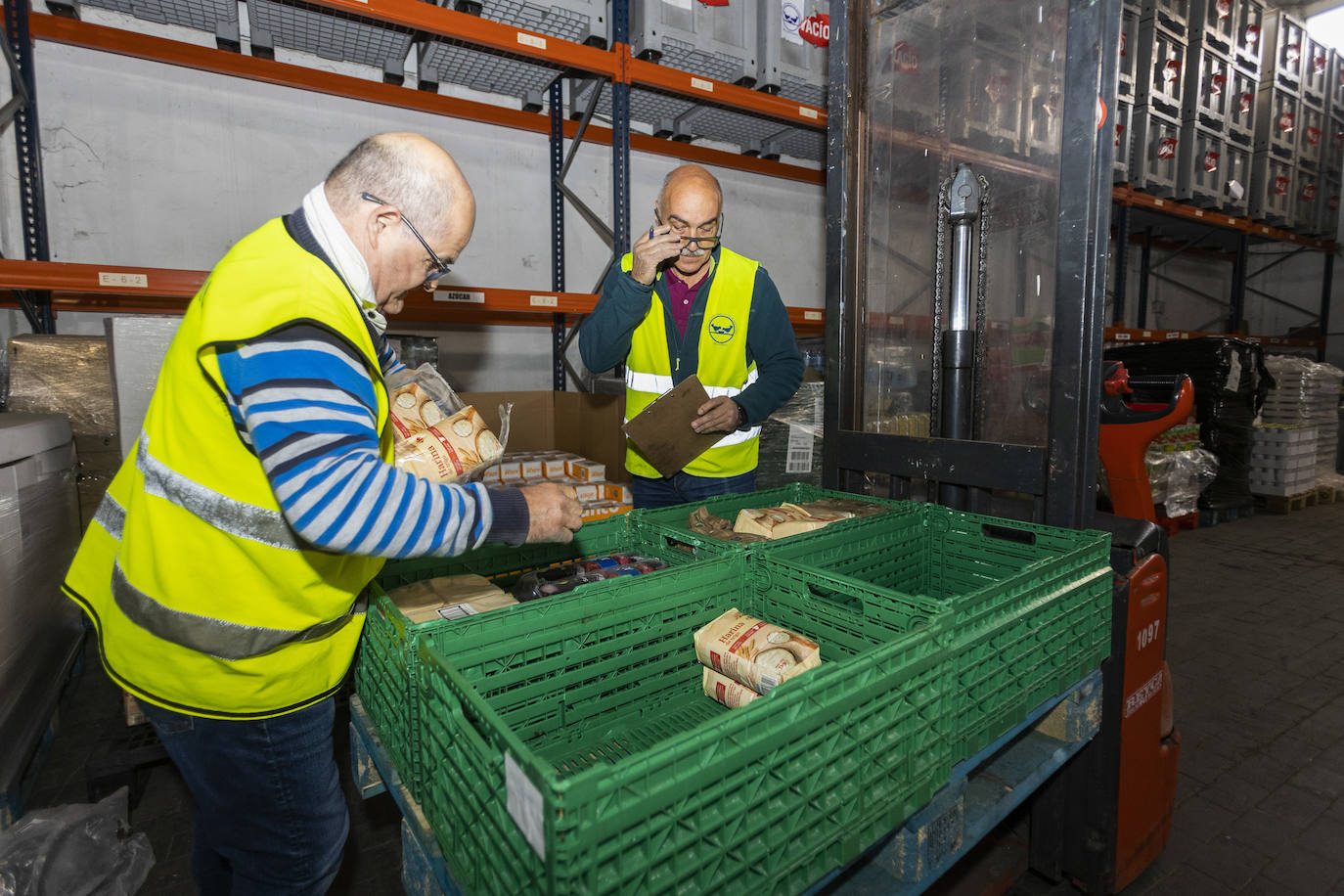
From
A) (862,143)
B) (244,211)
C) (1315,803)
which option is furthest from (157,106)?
(1315,803)

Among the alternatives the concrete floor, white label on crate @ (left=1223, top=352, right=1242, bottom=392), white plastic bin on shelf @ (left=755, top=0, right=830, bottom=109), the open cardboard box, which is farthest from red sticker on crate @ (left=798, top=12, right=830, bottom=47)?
white label on crate @ (left=1223, top=352, right=1242, bottom=392)

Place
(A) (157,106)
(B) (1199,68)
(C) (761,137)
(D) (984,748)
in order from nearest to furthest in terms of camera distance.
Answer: (D) (984,748) < (A) (157,106) < (C) (761,137) < (B) (1199,68)

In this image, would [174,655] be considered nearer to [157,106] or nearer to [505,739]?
[505,739]

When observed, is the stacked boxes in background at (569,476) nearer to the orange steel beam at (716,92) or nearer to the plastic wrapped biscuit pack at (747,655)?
the plastic wrapped biscuit pack at (747,655)

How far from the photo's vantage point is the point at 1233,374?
20.5ft

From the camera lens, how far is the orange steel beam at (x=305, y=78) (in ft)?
12.4

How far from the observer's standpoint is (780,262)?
22.1 feet

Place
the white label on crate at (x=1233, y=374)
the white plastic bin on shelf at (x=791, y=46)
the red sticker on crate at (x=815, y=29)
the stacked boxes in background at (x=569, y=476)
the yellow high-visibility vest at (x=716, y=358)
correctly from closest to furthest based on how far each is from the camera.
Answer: the yellow high-visibility vest at (x=716, y=358) → the stacked boxes in background at (x=569, y=476) → the white plastic bin on shelf at (x=791, y=46) → the red sticker on crate at (x=815, y=29) → the white label on crate at (x=1233, y=374)

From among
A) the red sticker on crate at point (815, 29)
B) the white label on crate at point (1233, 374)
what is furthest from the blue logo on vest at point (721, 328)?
the white label on crate at point (1233, 374)

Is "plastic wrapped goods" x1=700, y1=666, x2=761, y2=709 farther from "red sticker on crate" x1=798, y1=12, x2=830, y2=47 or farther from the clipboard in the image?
"red sticker on crate" x1=798, y1=12, x2=830, y2=47

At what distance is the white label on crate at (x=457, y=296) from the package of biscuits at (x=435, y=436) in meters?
2.51

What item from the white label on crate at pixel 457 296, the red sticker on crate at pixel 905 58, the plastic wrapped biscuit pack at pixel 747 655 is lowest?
the plastic wrapped biscuit pack at pixel 747 655

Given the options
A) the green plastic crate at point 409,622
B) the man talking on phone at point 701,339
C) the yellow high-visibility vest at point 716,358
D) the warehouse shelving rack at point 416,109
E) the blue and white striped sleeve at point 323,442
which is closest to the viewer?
the blue and white striped sleeve at point 323,442

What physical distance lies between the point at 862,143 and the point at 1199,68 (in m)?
7.64
